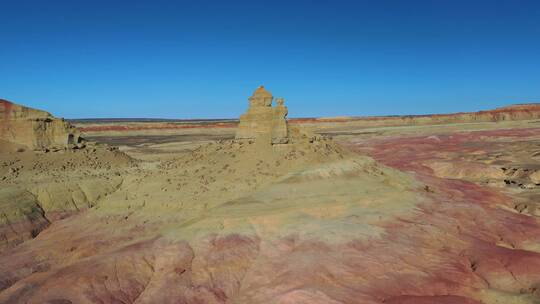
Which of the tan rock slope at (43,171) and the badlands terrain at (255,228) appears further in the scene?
the tan rock slope at (43,171)

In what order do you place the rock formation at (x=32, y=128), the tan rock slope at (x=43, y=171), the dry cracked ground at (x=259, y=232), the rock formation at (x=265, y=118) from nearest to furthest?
the dry cracked ground at (x=259, y=232), the tan rock slope at (x=43, y=171), the rock formation at (x=265, y=118), the rock formation at (x=32, y=128)

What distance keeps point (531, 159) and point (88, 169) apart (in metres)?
40.3

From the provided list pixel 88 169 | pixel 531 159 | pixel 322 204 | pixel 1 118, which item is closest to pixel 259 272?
pixel 322 204

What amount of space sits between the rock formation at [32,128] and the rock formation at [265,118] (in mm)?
13913

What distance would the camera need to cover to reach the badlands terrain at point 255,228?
12383 millimetres

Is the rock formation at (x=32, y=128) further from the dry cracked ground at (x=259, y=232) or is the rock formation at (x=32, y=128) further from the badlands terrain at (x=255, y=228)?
the dry cracked ground at (x=259, y=232)

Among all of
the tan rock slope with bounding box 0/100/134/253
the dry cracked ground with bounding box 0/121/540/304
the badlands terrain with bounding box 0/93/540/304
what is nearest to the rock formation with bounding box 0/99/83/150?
the tan rock slope with bounding box 0/100/134/253

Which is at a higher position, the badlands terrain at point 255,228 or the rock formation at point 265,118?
the rock formation at point 265,118

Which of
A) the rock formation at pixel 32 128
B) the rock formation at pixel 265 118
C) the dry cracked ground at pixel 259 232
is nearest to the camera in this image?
the dry cracked ground at pixel 259 232

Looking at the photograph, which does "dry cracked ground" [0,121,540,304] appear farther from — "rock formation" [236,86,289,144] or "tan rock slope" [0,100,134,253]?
"rock formation" [236,86,289,144]

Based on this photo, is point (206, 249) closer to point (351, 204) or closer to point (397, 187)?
point (351, 204)

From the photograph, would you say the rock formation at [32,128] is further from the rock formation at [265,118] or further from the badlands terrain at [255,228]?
the rock formation at [265,118]

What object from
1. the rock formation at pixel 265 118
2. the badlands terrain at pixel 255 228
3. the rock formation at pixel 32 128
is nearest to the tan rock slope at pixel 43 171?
the rock formation at pixel 32 128

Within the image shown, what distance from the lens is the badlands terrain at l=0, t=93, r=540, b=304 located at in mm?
12383
